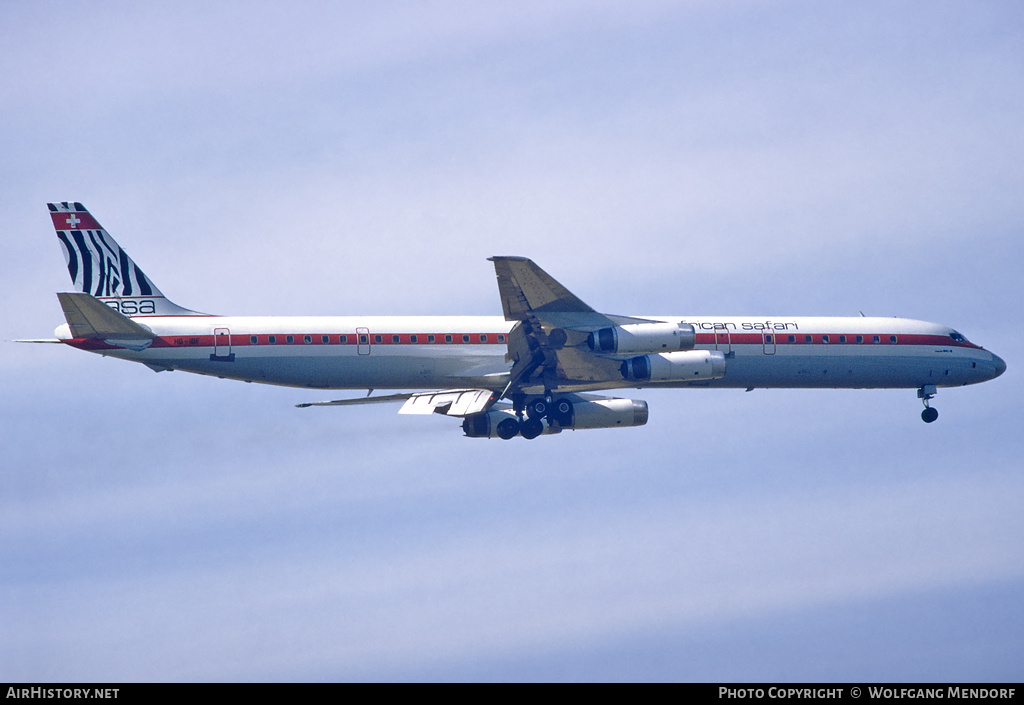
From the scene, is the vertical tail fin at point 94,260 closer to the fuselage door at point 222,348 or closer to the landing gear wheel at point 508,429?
the fuselage door at point 222,348

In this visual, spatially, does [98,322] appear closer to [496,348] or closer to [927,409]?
[496,348]

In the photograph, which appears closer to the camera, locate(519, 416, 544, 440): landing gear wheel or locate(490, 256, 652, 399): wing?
locate(490, 256, 652, 399): wing

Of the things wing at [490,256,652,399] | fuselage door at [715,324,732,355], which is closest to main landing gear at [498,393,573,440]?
wing at [490,256,652,399]

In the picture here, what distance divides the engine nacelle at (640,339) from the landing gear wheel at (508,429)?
559 centimetres

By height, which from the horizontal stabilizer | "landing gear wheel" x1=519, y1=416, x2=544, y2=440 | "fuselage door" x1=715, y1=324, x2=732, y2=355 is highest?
"fuselage door" x1=715, y1=324, x2=732, y2=355

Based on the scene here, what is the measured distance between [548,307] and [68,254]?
17.7 metres

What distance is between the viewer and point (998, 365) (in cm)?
5178

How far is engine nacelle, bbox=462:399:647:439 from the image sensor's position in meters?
46.2

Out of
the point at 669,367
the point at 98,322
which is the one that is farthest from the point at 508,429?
the point at 98,322

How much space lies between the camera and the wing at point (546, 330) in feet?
133

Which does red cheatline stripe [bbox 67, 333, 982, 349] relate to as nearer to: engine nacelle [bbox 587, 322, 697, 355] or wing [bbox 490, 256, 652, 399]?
wing [bbox 490, 256, 652, 399]

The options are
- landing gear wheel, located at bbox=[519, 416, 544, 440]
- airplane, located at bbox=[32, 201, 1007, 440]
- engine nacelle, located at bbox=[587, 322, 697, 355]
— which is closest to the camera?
engine nacelle, located at bbox=[587, 322, 697, 355]

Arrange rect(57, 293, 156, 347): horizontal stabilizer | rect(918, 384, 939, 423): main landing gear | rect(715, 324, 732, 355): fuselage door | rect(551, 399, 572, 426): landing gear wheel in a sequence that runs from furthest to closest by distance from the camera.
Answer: rect(918, 384, 939, 423): main landing gear
rect(715, 324, 732, 355): fuselage door
rect(551, 399, 572, 426): landing gear wheel
rect(57, 293, 156, 347): horizontal stabilizer

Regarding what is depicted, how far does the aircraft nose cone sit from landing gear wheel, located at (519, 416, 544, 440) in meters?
18.9
